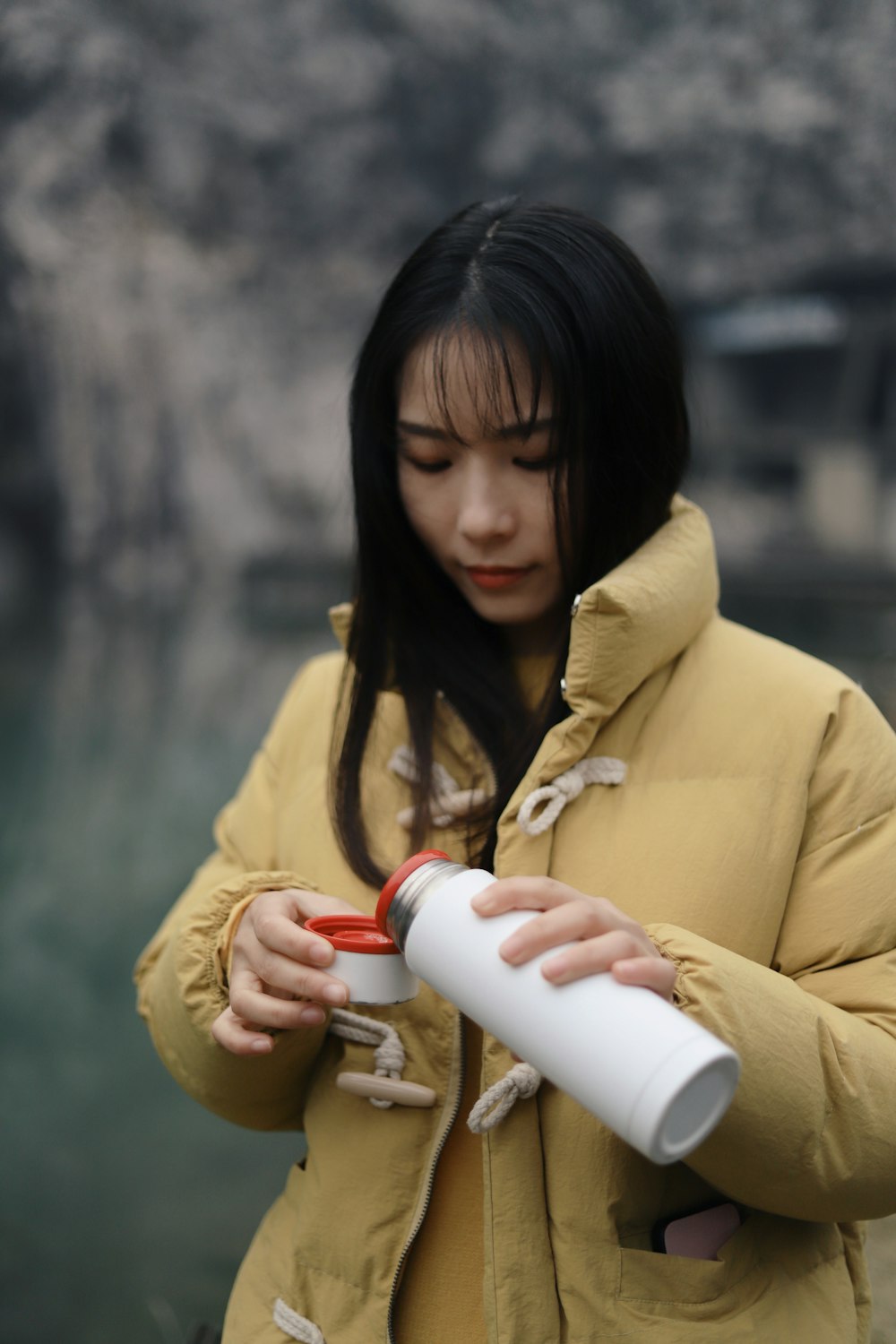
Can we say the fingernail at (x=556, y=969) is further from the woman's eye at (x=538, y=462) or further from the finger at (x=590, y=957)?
the woman's eye at (x=538, y=462)

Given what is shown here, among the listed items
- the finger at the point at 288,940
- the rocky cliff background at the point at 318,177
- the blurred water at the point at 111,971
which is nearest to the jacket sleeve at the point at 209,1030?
the finger at the point at 288,940

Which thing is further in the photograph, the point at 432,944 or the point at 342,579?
the point at 342,579

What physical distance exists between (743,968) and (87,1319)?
1537 millimetres

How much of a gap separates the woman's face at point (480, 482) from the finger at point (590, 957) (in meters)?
0.42

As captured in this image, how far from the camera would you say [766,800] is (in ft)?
2.85

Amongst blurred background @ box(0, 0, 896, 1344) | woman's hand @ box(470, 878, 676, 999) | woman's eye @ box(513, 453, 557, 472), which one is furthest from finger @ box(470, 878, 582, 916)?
blurred background @ box(0, 0, 896, 1344)

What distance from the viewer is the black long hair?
0.93 m

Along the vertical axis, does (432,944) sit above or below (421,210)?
below

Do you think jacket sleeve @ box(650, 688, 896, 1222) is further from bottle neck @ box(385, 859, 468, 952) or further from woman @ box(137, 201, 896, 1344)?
bottle neck @ box(385, 859, 468, 952)

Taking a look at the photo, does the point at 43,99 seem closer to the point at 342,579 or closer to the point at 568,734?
the point at 342,579

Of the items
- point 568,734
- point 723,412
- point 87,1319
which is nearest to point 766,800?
point 568,734

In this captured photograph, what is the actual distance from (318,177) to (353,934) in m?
6.47

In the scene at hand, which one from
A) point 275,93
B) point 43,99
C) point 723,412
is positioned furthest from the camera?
point 723,412

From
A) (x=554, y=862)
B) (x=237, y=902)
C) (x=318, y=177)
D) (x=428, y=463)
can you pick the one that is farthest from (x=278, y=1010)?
(x=318, y=177)
